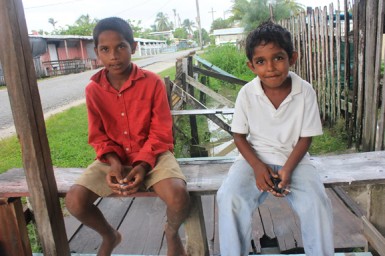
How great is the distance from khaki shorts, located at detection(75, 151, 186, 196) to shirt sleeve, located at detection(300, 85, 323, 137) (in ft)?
2.40

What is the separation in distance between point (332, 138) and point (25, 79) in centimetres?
406

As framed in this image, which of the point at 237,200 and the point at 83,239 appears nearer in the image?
the point at 237,200

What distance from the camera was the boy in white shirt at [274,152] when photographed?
5.57ft

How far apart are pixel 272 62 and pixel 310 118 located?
372mm

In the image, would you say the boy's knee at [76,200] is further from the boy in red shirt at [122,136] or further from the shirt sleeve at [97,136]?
the shirt sleeve at [97,136]

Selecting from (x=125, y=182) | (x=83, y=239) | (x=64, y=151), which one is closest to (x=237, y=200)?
(x=125, y=182)

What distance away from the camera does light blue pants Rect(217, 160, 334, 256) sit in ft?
5.44

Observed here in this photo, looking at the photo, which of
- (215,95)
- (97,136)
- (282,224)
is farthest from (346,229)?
(215,95)

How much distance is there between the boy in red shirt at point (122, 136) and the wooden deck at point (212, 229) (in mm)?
661

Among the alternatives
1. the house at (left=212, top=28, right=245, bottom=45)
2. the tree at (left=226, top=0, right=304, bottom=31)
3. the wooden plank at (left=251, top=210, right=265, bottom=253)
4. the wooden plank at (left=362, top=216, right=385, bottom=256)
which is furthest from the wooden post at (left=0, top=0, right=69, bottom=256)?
the house at (left=212, top=28, right=245, bottom=45)

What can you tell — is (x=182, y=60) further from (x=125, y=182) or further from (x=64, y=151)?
(x=125, y=182)

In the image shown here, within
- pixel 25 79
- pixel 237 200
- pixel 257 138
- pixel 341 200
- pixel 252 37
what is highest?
pixel 252 37

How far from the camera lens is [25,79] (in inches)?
70.5

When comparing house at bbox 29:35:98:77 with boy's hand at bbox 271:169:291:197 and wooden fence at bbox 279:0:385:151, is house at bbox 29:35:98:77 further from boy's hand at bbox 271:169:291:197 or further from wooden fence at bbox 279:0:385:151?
boy's hand at bbox 271:169:291:197
